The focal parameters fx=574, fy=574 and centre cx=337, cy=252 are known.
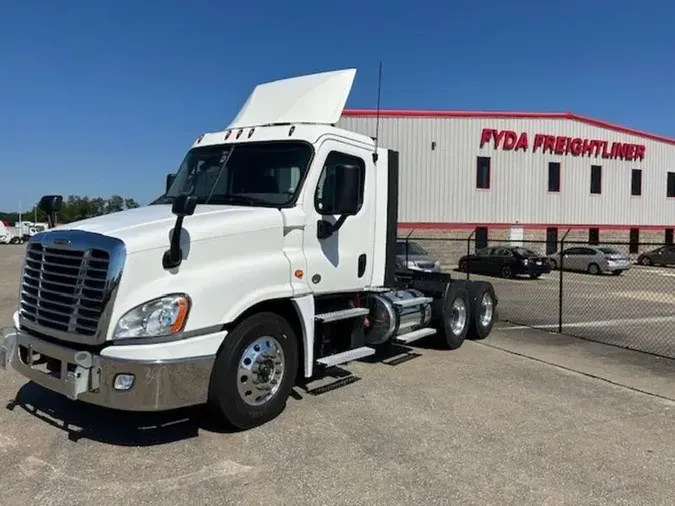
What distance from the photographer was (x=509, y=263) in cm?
2667

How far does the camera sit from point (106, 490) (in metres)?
3.92

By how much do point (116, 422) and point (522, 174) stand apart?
3243cm

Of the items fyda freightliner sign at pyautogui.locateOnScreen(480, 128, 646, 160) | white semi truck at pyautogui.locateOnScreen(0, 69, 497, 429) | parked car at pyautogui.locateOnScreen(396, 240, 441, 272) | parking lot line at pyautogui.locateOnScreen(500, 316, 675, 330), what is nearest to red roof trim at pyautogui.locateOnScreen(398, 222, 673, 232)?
fyda freightliner sign at pyautogui.locateOnScreen(480, 128, 646, 160)

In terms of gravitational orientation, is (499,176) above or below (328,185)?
above

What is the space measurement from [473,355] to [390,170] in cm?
311

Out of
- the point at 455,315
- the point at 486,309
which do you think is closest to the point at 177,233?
the point at 455,315

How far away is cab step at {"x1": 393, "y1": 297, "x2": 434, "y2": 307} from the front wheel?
7.10 ft

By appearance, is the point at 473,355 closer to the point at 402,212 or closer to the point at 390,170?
the point at 390,170

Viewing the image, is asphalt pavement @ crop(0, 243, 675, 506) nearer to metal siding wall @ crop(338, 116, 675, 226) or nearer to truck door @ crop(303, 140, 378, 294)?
truck door @ crop(303, 140, 378, 294)

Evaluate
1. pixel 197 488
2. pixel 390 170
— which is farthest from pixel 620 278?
pixel 197 488

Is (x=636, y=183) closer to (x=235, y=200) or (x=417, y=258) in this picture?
(x=417, y=258)

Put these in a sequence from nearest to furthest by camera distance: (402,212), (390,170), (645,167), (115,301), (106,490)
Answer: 1. (106,490)
2. (115,301)
3. (390,170)
4. (402,212)
5. (645,167)

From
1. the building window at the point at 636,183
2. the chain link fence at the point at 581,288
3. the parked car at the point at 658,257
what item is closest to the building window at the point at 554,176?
the chain link fence at the point at 581,288

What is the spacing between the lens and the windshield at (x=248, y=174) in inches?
223
